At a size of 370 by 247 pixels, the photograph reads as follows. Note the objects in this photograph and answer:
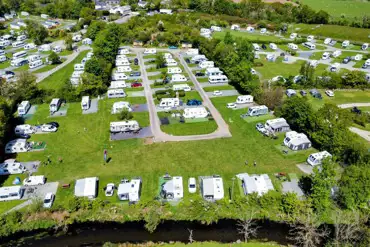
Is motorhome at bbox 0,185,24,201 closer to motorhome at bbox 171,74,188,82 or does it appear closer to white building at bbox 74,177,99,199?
white building at bbox 74,177,99,199

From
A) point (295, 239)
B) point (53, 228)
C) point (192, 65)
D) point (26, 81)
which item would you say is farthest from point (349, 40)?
point (53, 228)

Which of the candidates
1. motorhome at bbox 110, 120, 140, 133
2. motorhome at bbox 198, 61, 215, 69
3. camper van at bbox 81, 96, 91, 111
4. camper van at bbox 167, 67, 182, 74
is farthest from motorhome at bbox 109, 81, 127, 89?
motorhome at bbox 198, 61, 215, 69

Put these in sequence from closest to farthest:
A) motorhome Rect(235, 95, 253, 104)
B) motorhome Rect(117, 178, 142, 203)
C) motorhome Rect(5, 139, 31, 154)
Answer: motorhome Rect(117, 178, 142, 203) < motorhome Rect(5, 139, 31, 154) < motorhome Rect(235, 95, 253, 104)

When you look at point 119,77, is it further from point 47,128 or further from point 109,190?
point 109,190

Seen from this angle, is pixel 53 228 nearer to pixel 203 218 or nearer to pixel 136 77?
pixel 203 218

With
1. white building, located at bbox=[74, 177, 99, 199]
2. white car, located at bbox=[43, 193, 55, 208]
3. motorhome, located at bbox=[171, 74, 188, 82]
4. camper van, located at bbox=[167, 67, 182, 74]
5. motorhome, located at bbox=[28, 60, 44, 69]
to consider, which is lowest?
white car, located at bbox=[43, 193, 55, 208]

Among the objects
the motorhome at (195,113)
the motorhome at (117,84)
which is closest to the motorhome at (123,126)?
the motorhome at (195,113)

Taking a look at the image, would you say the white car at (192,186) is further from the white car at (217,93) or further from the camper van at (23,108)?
the camper van at (23,108)
